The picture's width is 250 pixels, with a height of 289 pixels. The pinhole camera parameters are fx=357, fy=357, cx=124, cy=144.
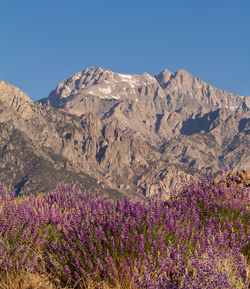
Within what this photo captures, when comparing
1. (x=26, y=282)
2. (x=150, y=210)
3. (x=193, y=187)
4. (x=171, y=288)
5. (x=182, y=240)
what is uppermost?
(x=193, y=187)

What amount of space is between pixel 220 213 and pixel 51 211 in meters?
4.66

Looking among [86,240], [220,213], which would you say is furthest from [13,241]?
[220,213]

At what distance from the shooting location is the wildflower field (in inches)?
190

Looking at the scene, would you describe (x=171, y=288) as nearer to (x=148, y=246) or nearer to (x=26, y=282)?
(x=148, y=246)

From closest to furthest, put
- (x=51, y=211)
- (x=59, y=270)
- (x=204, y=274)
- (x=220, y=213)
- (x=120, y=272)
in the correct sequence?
(x=204, y=274) → (x=120, y=272) → (x=59, y=270) → (x=220, y=213) → (x=51, y=211)

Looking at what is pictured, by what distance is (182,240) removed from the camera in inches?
267

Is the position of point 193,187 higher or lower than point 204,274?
higher

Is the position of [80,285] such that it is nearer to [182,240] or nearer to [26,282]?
[26,282]

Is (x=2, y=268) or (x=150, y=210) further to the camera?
(x=150, y=210)

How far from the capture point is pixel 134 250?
6176 mm

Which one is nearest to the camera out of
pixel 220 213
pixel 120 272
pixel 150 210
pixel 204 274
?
pixel 204 274

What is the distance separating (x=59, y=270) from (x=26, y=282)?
0.92m

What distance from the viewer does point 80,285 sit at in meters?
5.79

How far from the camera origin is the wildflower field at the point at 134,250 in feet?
15.8
